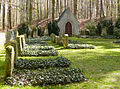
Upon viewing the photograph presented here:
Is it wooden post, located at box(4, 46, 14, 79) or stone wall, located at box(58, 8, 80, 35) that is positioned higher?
stone wall, located at box(58, 8, 80, 35)

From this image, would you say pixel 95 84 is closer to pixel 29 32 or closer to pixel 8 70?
pixel 8 70

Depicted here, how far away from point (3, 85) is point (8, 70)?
2.28 ft

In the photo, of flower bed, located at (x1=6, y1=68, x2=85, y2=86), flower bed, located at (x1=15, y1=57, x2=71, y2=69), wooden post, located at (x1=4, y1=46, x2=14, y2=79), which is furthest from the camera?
flower bed, located at (x1=15, y1=57, x2=71, y2=69)

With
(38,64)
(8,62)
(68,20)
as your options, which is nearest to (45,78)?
(8,62)

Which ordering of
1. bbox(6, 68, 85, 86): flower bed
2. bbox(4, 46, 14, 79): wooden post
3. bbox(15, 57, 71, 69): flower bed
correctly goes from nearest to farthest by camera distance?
bbox(6, 68, 85, 86): flower bed
bbox(4, 46, 14, 79): wooden post
bbox(15, 57, 71, 69): flower bed

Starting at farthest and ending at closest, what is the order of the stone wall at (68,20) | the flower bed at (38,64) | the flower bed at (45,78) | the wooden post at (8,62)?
the stone wall at (68,20)
the flower bed at (38,64)
the wooden post at (8,62)
the flower bed at (45,78)

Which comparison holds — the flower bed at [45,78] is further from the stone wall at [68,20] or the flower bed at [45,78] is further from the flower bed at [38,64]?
the stone wall at [68,20]

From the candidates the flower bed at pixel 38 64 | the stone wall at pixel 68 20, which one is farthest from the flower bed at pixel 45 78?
the stone wall at pixel 68 20

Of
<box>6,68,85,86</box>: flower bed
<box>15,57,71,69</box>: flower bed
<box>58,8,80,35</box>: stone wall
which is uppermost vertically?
<box>58,8,80,35</box>: stone wall

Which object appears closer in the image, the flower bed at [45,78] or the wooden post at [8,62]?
the flower bed at [45,78]

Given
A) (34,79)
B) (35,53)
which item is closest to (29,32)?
(35,53)

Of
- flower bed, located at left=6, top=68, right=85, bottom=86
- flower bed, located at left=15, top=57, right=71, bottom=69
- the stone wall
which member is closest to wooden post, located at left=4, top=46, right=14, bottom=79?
flower bed, located at left=6, top=68, right=85, bottom=86

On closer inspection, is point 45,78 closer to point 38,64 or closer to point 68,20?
point 38,64

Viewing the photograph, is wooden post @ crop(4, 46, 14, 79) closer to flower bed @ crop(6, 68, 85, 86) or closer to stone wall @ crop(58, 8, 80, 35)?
flower bed @ crop(6, 68, 85, 86)
